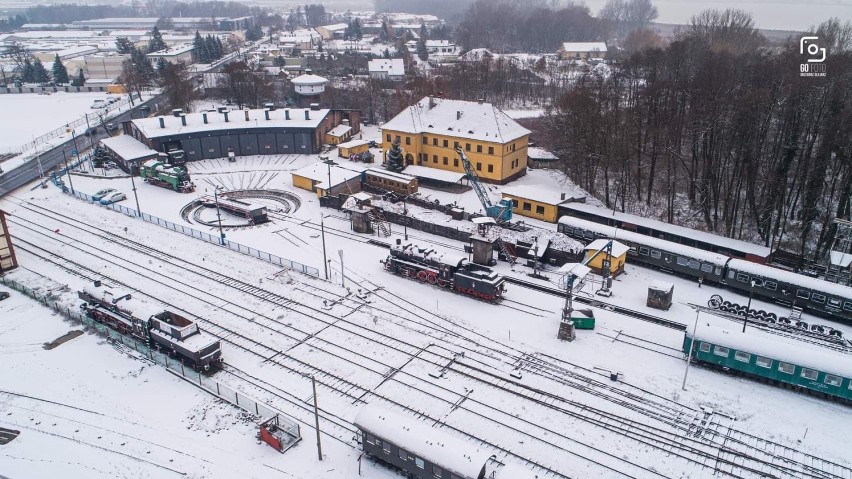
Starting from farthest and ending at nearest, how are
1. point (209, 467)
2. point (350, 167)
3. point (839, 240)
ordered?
point (350, 167) < point (839, 240) < point (209, 467)

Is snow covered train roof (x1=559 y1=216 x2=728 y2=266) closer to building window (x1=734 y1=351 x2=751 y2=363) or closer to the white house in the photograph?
building window (x1=734 y1=351 x2=751 y2=363)

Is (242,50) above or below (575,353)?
above

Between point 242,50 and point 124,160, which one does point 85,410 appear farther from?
point 242,50

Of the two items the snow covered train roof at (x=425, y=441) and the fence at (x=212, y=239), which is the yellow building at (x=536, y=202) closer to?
the fence at (x=212, y=239)

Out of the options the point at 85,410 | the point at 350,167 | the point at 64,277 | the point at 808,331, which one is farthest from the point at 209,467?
the point at 350,167

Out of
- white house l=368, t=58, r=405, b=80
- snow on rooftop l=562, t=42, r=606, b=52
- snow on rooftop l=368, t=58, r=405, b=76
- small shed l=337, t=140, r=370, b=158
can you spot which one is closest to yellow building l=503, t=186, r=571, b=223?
small shed l=337, t=140, r=370, b=158

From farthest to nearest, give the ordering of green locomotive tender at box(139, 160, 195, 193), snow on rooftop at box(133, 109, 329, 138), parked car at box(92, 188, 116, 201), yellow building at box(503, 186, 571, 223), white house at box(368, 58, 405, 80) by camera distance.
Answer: white house at box(368, 58, 405, 80)
snow on rooftop at box(133, 109, 329, 138)
green locomotive tender at box(139, 160, 195, 193)
parked car at box(92, 188, 116, 201)
yellow building at box(503, 186, 571, 223)
